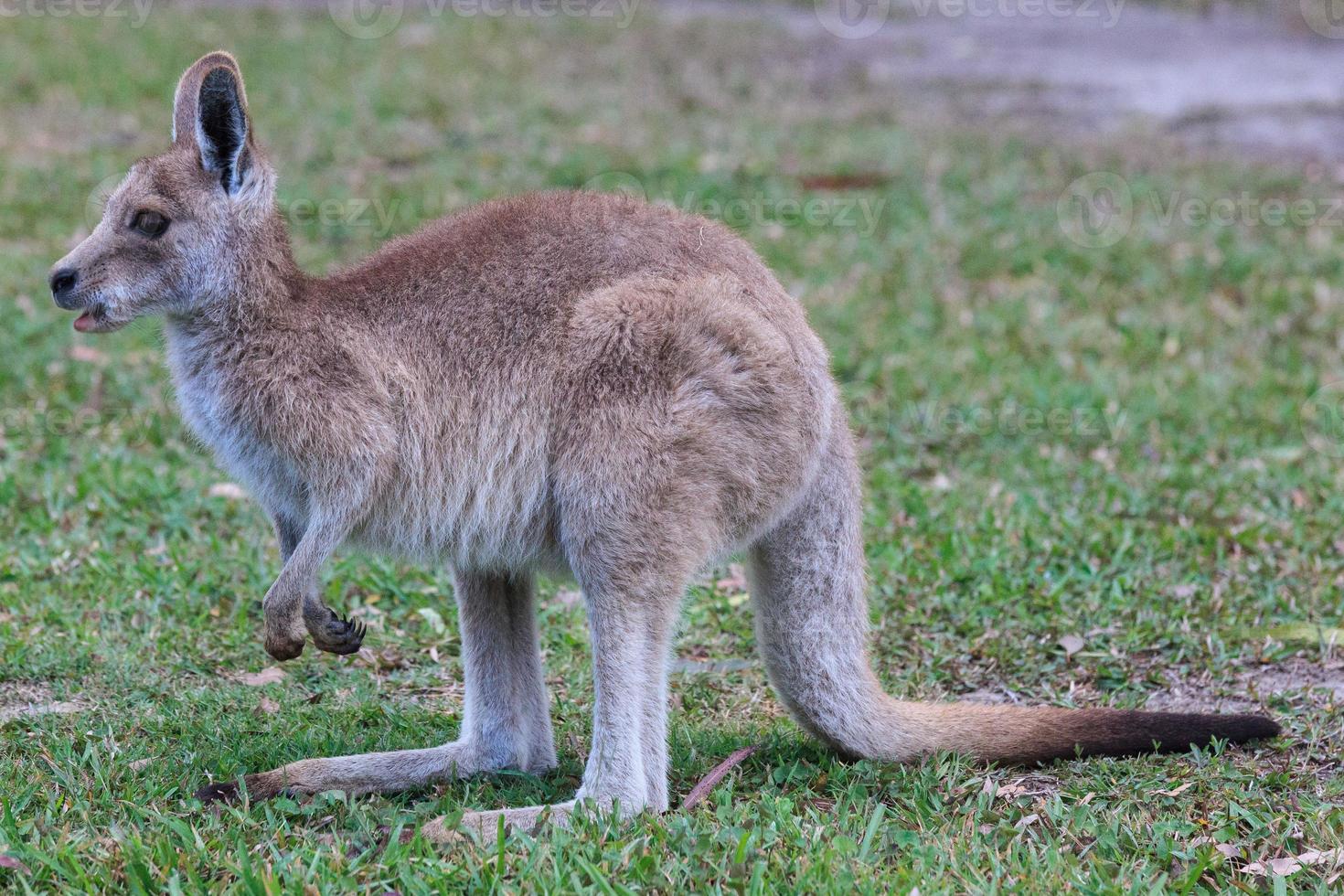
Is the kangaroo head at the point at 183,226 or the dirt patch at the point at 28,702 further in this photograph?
the dirt patch at the point at 28,702

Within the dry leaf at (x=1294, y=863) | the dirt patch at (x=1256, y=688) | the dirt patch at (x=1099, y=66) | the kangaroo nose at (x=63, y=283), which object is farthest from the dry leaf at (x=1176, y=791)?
the dirt patch at (x=1099, y=66)

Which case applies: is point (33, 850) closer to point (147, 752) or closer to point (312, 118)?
point (147, 752)

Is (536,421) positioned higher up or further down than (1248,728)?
higher up

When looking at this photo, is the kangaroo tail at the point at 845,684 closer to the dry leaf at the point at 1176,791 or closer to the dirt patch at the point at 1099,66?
the dry leaf at the point at 1176,791

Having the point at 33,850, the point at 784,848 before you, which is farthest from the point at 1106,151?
the point at 33,850

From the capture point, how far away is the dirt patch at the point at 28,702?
4008mm

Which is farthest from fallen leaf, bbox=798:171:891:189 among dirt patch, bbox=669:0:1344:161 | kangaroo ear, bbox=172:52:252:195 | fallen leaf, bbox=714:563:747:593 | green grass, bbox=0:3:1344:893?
kangaroo ear, bbox=172:52:252:195

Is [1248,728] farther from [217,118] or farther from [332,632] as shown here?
[217,118]

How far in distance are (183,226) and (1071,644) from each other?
8.97 feet

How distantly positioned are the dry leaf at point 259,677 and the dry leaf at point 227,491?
1290 millimetres

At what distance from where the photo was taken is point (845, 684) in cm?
373

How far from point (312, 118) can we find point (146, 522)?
16.7 ft

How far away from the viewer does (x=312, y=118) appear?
979 centimetres

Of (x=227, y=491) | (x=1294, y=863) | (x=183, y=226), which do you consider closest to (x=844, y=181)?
(x=227, y=491)
